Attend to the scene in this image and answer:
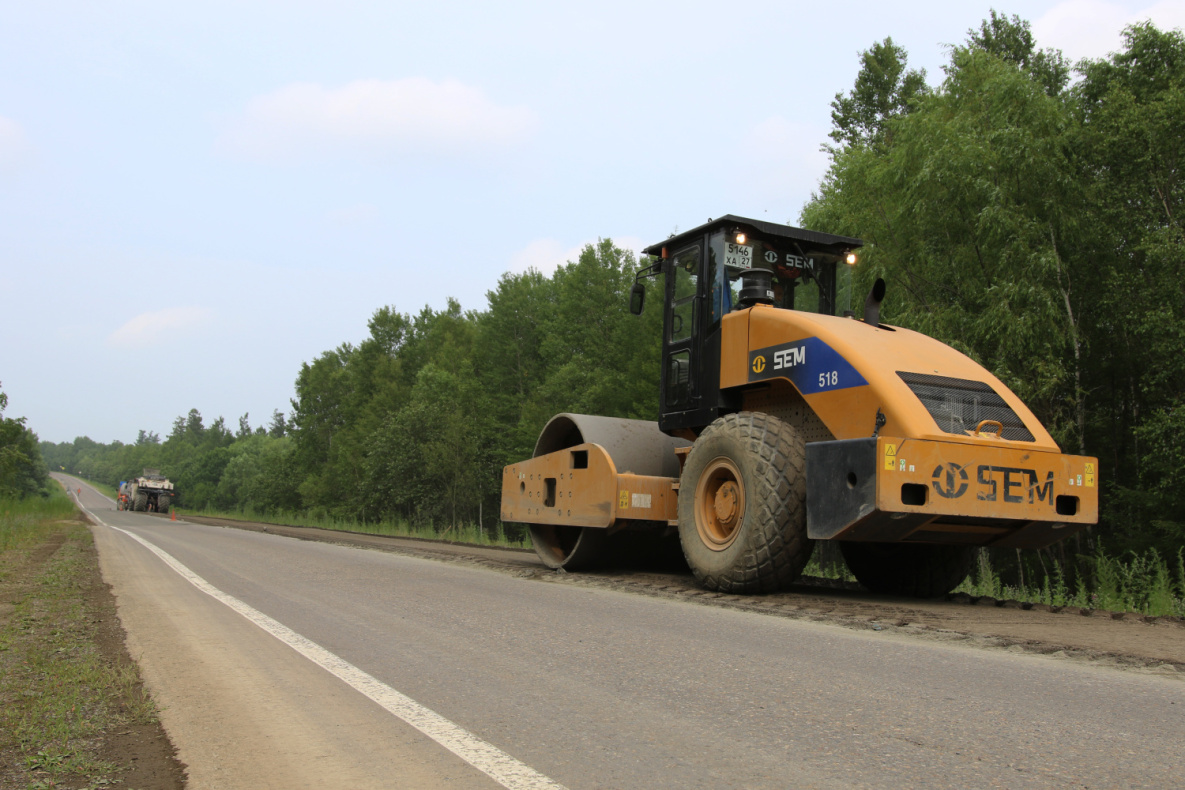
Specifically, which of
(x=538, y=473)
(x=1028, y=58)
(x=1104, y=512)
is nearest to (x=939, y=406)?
(x=538, y=473)

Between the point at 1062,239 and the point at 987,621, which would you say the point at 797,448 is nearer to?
the point at 987,621

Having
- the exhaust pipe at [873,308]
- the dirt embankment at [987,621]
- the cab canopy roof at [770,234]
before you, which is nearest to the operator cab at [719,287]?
the cab canopy roof at [770,234]

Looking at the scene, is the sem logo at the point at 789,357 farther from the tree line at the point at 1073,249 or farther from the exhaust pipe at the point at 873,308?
the tree line at the point at 1073,249

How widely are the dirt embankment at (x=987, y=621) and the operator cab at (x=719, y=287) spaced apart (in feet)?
6.48

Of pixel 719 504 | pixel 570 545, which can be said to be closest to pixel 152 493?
pixel 570 545

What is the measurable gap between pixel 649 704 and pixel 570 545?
7.48 metres

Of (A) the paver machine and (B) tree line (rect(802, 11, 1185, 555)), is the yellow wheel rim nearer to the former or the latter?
(A) the paver machine

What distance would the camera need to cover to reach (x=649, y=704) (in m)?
4.14

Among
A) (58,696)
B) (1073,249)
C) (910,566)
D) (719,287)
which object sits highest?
(1073,249)

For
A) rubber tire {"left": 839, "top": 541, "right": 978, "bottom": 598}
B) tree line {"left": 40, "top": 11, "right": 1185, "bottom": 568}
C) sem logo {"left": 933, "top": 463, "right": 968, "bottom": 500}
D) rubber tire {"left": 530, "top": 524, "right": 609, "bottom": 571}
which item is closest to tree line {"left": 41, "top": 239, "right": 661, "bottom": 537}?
tree line {"left": 40, "top": 11, "right": 1185, "bottom": 568}

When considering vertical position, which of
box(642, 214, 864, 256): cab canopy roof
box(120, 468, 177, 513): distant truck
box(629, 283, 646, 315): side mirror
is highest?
box(642, 214, 864, 256): cab canopy roof

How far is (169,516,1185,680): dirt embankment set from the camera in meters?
5.27

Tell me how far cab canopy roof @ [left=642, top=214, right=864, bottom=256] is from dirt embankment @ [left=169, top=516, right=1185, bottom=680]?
12.0ft

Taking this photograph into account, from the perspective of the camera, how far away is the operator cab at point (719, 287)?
9.33 m
